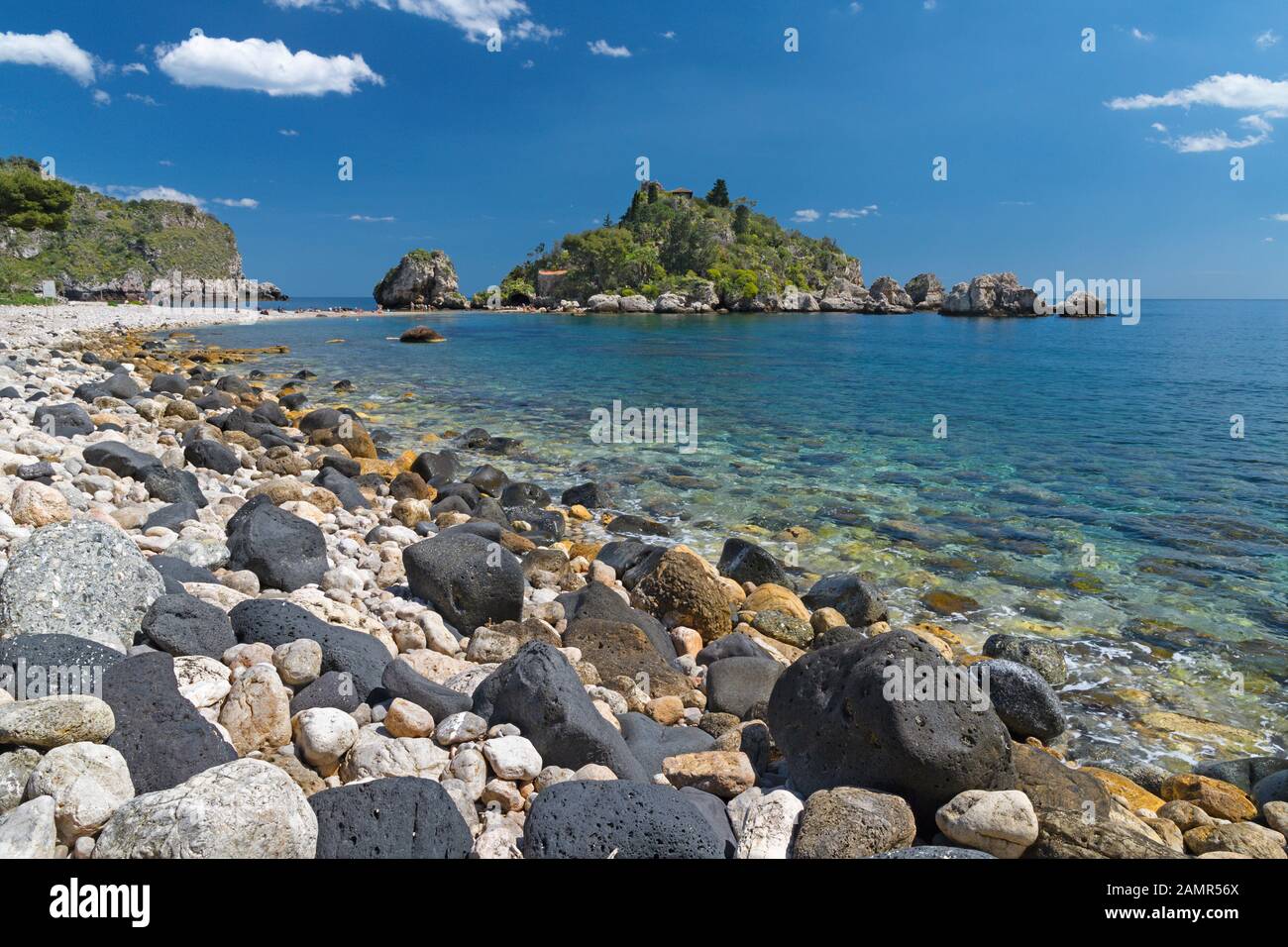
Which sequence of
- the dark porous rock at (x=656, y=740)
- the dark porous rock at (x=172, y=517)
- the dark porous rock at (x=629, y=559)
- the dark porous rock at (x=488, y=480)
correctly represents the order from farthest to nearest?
1. the dark porous rock at (x=488, y=480)
2. the dark porous rock at (x=629, y=559)
3. the dark porous rock at (x=172, y=517)
4. the dark porous rock at (x=656, y=740)

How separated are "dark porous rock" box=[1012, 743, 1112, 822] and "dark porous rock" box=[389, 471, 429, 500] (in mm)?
10807

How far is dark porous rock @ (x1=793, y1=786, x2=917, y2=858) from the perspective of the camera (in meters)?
3.82

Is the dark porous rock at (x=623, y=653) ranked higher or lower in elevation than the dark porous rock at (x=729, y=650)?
higher

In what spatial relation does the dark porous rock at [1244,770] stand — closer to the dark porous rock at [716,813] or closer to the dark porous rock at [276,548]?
the dark porous rock at [716,813]

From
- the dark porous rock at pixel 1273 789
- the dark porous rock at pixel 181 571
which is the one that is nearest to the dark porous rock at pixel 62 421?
the dark porous rock at pixel 181 571

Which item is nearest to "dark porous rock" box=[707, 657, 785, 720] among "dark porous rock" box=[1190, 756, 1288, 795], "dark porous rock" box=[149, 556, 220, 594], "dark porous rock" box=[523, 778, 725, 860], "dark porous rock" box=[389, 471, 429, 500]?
"dark porous rock" box=[523, 778, 725, 860]

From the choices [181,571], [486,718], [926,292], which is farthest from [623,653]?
[926,292]

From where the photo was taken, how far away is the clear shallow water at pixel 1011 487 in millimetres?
8188

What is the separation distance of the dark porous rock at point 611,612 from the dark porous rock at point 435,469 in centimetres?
751

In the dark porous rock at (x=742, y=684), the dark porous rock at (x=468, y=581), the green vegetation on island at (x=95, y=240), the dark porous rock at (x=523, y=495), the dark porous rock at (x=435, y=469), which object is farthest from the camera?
the green vegetation on island at (x=95, y=240)

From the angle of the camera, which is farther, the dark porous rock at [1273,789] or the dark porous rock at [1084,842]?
the dark porous rock at [1273,789]

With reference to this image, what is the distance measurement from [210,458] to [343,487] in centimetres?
264
